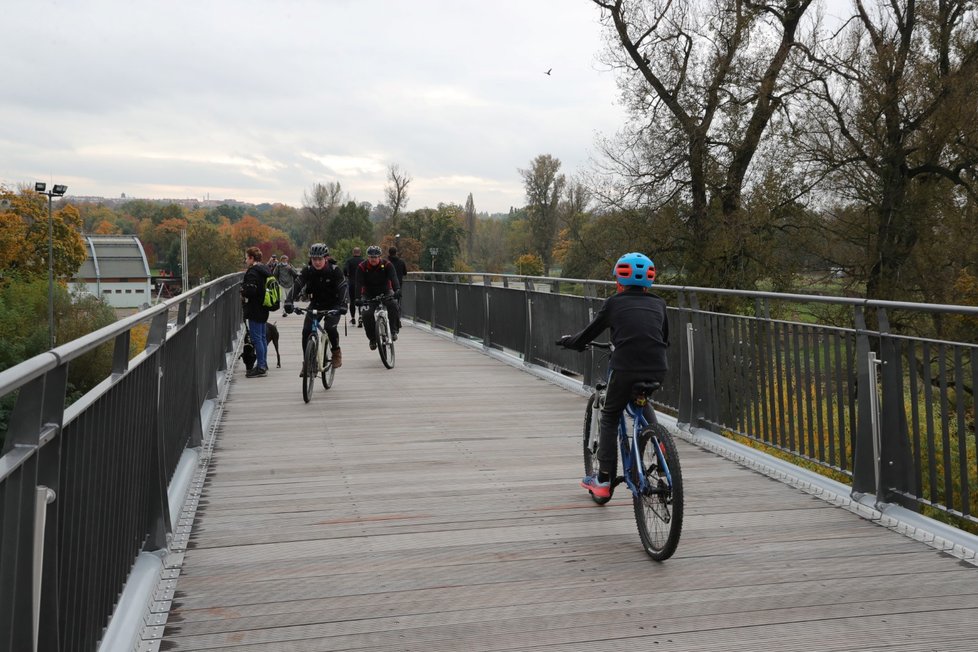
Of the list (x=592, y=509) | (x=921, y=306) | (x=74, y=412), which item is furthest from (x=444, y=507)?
(x=74, y=412)

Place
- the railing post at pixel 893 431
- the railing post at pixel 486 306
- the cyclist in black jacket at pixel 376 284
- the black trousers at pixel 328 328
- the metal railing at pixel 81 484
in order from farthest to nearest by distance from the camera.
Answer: the railing post at pixel 486 306, the cyclist in black jacket at pixel 376 284, the black trousers at pixel 328 328, the railing post at pixel 893 431, the metal railing at pixel 81 484

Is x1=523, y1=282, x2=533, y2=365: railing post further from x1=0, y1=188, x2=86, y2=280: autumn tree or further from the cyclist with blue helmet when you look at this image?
x1=0, y1=188, x2=86, y2=280: autumn tree

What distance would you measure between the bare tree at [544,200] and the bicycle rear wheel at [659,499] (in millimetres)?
93866

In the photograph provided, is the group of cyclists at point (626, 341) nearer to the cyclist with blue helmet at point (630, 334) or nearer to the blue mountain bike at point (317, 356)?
the cyclist with blue helmet at point (630, 334)

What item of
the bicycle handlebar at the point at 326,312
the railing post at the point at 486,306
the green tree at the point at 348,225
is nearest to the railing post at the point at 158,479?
the bicycle handlebar at the point at 326,312

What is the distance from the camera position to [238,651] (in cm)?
395

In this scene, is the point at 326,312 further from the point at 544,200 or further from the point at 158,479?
the point at 544,200

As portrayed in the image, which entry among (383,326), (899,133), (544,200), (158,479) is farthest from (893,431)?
(544,200)

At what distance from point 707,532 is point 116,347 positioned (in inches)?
128

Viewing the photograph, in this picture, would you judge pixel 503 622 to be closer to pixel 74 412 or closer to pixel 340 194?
pixel 74 412

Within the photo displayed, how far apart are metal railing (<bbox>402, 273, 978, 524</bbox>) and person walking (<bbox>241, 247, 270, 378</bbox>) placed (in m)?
6.04

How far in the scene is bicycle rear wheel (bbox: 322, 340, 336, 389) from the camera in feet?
39.4

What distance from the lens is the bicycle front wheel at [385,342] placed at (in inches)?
582

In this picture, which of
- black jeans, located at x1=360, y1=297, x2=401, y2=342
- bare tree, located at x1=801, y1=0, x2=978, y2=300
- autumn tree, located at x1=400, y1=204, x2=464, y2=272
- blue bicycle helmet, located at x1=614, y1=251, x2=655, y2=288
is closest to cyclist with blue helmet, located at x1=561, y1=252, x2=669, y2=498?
blue bicycle helmet, located at x1=614, y1=251, x2=655, y2=288
